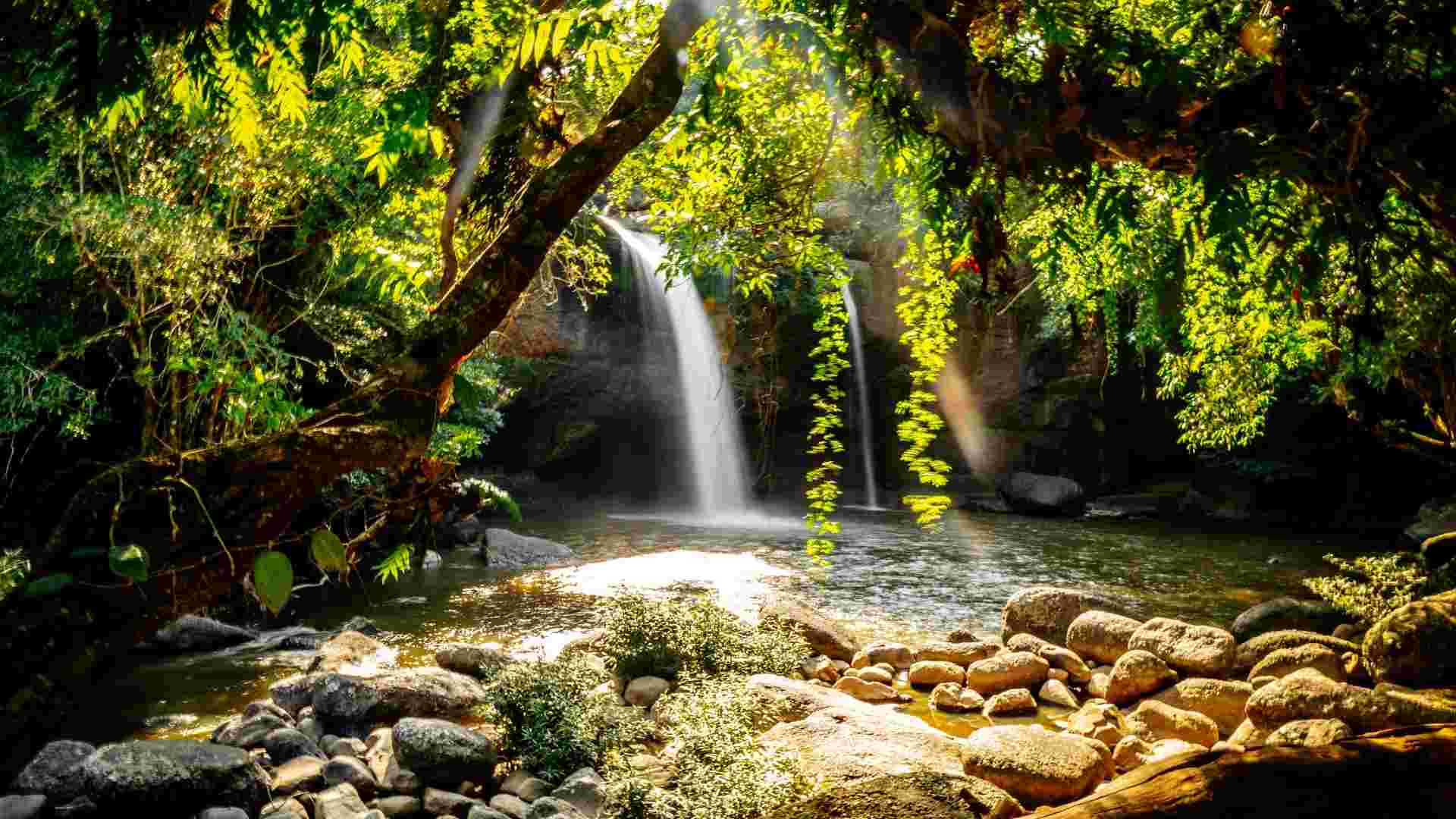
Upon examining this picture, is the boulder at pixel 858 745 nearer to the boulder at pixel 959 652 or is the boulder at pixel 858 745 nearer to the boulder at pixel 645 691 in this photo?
the boulder at pixel 645 691

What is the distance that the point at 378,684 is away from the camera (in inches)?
302

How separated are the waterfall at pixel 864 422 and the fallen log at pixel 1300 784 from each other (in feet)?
73.3

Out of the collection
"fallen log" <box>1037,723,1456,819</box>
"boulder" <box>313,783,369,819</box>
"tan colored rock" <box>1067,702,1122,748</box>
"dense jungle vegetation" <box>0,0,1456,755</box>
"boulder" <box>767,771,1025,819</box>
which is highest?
"dense jungle vegetation" <box>0,0,1456,755</box>

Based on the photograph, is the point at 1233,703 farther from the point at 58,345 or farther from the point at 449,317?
the point at 58,345

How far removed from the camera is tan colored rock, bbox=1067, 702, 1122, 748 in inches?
283

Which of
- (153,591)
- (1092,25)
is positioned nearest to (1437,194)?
(1092,25)

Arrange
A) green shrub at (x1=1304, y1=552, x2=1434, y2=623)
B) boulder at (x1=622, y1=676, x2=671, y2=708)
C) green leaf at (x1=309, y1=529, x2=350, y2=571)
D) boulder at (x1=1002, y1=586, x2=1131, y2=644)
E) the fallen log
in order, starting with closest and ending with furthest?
the fallen log
green leaf at (x1=309, y1=529, x2=350, y2=571)
boulder at (x1=622, y1=676, x2=671, y2=708)
green shrub at (x1=1304, y1=552, x2=1434, y2=623)
boulder at (x1=1002, y1=586, x2=1131, y2=644)

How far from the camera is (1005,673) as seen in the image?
27.8ft

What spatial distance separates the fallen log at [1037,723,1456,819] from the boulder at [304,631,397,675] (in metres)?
8.29

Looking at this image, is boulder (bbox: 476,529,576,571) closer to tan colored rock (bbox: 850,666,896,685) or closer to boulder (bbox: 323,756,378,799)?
tan colored rock (bbox: 850,666,896,685)

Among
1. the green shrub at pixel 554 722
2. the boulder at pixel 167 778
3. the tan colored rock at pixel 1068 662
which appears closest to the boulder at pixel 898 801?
the green shrub at pixel 554 722

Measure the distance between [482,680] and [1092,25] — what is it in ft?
25.2

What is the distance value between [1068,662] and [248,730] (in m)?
7.46

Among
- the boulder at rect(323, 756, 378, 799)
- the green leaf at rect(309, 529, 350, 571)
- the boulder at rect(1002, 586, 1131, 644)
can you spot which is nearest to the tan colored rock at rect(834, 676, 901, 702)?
the boulder at rect(1002, 586, 1131, 644)
